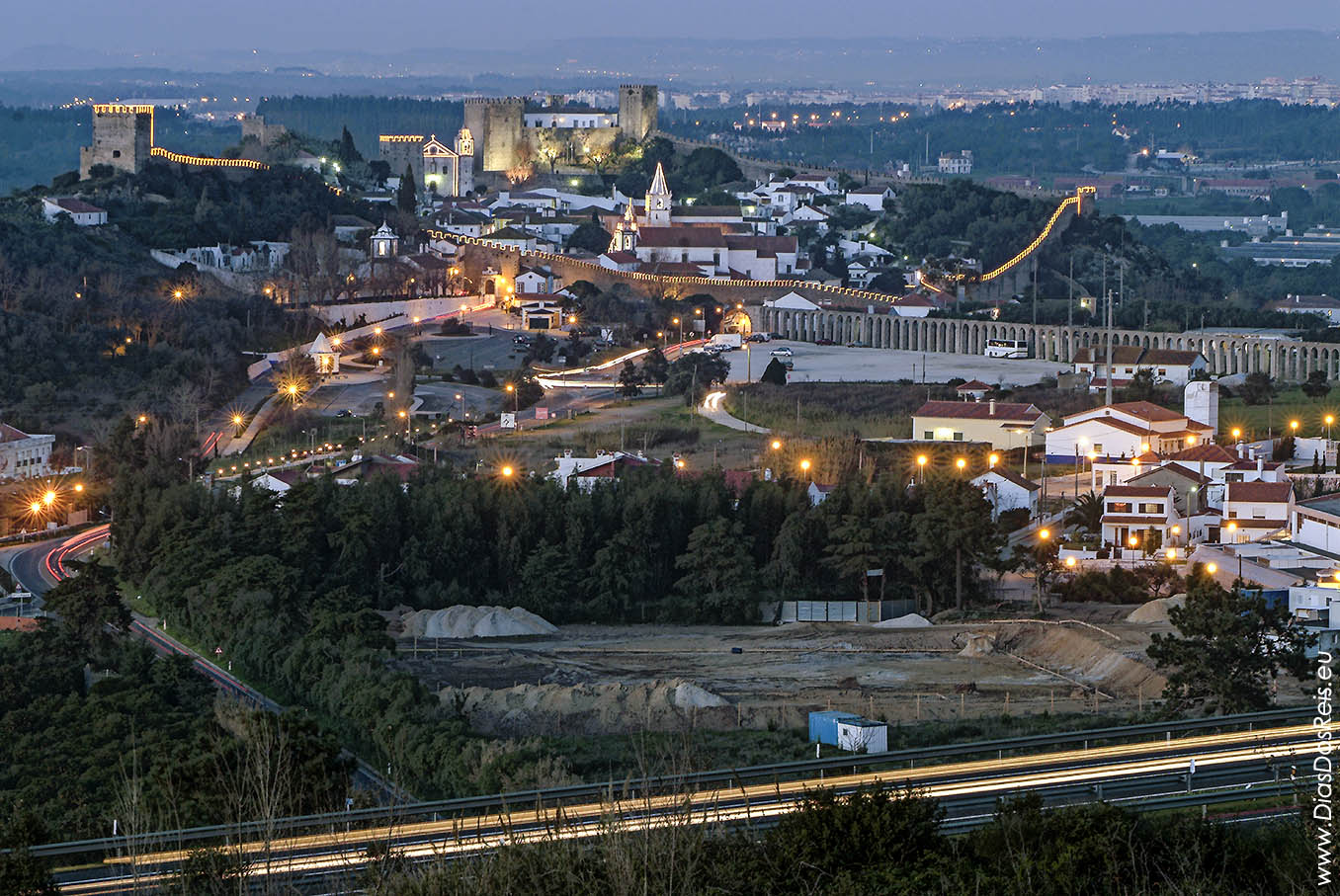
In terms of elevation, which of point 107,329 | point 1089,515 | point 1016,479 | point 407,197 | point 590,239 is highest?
point 407,197

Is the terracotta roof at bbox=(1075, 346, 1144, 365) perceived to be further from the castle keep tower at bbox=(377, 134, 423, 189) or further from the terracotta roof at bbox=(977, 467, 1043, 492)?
the castle keep tower at bbox=(377, 134, 423, 189)

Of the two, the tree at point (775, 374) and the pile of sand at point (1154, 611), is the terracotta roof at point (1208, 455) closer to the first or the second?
the pile of sand at point (1154, 611)

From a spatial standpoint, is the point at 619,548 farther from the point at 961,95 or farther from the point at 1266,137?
the point at 961,95

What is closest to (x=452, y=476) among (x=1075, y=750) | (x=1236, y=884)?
(x=1075, y=750)

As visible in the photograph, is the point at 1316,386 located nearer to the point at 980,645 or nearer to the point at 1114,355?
Result: the point at 1114,355

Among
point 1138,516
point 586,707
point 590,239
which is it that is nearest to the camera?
point 586,707

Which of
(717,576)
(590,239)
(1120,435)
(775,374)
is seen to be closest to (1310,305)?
(590,239)

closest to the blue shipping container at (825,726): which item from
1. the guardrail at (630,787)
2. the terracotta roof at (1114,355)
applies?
the guardrail at (630,787)

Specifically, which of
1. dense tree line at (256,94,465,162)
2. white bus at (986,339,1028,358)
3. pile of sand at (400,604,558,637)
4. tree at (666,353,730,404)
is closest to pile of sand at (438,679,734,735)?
pile of sand at (400,604,558,637)
